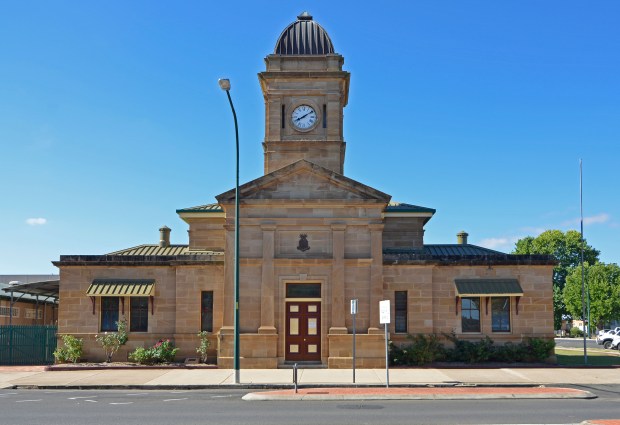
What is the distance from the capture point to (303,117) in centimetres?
3344

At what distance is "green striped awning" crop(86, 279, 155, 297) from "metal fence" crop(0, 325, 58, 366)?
12.7ft

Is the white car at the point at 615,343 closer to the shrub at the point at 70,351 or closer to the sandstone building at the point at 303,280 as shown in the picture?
the sandstone building at the point at 303,280

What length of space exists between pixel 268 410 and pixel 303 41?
21775mm

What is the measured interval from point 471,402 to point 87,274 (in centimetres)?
1806

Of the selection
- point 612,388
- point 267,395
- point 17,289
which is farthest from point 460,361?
point 17,289

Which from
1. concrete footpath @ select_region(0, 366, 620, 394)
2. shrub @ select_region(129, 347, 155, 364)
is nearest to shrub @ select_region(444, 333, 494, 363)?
concrete footpath @ select_region(0, 366, 620, 394)

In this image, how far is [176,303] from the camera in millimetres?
29578

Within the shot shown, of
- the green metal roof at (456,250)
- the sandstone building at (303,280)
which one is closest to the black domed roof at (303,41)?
the sandstone building at (303,280)

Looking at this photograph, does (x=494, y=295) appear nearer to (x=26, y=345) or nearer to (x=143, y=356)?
(x=143, y=356)

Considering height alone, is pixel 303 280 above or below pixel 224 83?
below

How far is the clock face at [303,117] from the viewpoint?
109ft

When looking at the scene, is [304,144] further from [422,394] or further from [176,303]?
[422,394]

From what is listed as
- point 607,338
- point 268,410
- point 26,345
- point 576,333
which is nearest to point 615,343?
point 607,338

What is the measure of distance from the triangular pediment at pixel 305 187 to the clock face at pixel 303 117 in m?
5.52
